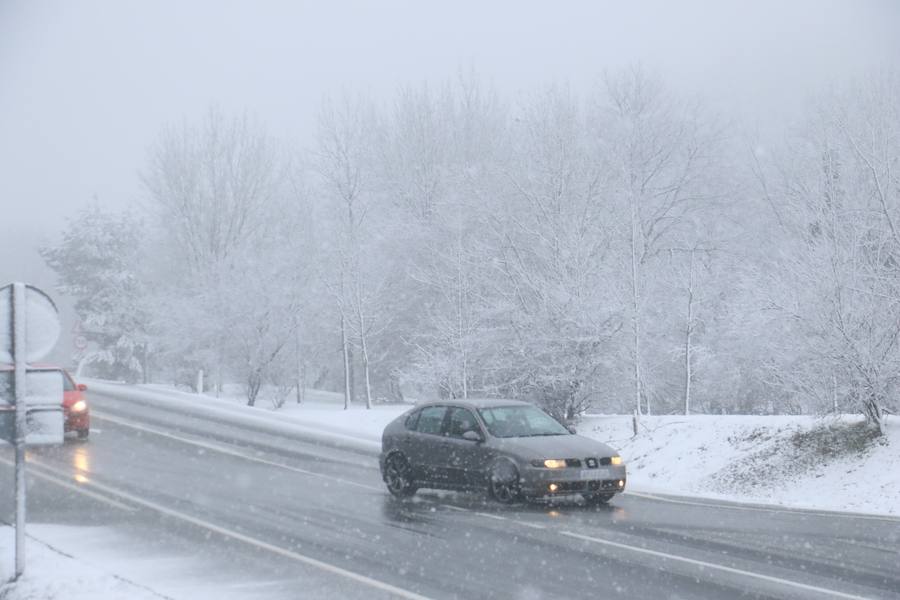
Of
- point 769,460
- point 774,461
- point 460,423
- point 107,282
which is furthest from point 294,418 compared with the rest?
point 107,282

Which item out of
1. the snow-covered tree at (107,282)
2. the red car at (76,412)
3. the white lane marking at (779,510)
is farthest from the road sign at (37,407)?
the snow-covered tree at (107,282)

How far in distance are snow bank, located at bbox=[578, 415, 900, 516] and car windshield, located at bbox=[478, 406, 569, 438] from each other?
113 inches

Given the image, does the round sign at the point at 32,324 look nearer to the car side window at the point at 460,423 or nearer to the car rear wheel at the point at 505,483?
the car rear wheel at the point at 505,483

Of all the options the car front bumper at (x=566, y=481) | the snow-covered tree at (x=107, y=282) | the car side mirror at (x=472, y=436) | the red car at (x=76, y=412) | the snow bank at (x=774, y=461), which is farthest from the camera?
the snow-covered tree at (x=107, y=282)

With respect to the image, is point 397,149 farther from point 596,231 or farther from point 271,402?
point 596,231

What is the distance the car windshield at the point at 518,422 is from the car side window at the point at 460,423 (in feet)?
0.57

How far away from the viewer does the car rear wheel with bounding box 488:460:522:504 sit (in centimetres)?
1427

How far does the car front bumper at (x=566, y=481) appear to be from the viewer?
14.0 m

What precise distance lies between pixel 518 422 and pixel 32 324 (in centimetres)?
818

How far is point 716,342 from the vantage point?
112 ft

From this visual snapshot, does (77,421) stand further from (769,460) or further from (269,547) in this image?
(769,460)

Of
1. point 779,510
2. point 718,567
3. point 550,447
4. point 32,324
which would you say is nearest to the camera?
point 32,324

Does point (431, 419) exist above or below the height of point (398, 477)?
above

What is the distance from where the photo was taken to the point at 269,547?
11117mm
